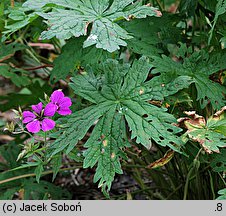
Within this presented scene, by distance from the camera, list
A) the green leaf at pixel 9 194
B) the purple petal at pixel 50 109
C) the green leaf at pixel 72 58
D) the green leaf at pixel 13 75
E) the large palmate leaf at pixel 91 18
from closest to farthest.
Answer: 1. the large palmate leaf at pixel 91 18
2. the purple petal at pixel 50 109
3. the green leaf at pixel 72 58
4. the green leaf at pixel 9 194
5. the green leaf at pixel 13 75

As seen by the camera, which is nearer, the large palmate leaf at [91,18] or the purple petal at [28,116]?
the large palmate leaf at [91,18]

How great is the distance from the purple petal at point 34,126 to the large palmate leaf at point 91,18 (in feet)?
0.85

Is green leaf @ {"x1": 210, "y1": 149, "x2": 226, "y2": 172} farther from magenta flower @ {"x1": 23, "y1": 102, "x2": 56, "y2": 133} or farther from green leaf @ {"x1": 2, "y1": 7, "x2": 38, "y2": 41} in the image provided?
green leaf @ {"x1": 2, "y1": 7, "x2": 38, "y2": 41}

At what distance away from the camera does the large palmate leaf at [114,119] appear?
4.54 ft

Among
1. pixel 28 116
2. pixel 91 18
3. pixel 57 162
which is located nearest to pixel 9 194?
pixel 57 162

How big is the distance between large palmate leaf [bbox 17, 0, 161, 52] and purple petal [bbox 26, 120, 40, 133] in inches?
10.2

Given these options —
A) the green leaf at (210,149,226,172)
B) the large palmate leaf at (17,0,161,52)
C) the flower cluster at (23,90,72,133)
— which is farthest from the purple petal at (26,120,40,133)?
the green leaf at (210,149,226,172)

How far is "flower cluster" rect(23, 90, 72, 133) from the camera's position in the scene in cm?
146

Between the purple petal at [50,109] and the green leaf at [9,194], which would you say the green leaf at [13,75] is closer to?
the green leaf at [9,194]

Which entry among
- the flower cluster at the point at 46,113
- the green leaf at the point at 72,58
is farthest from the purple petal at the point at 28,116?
the green leaf at the point at 72,58

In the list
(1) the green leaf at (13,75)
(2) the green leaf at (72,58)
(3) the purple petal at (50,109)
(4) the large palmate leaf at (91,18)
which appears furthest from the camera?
(1) the green leaf at (13,75)

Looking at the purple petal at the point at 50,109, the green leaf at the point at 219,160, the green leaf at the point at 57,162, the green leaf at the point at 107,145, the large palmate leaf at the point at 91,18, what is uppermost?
the large palmate leaf at the point at 91,18

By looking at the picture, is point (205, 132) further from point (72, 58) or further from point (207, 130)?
point (72, 58)
